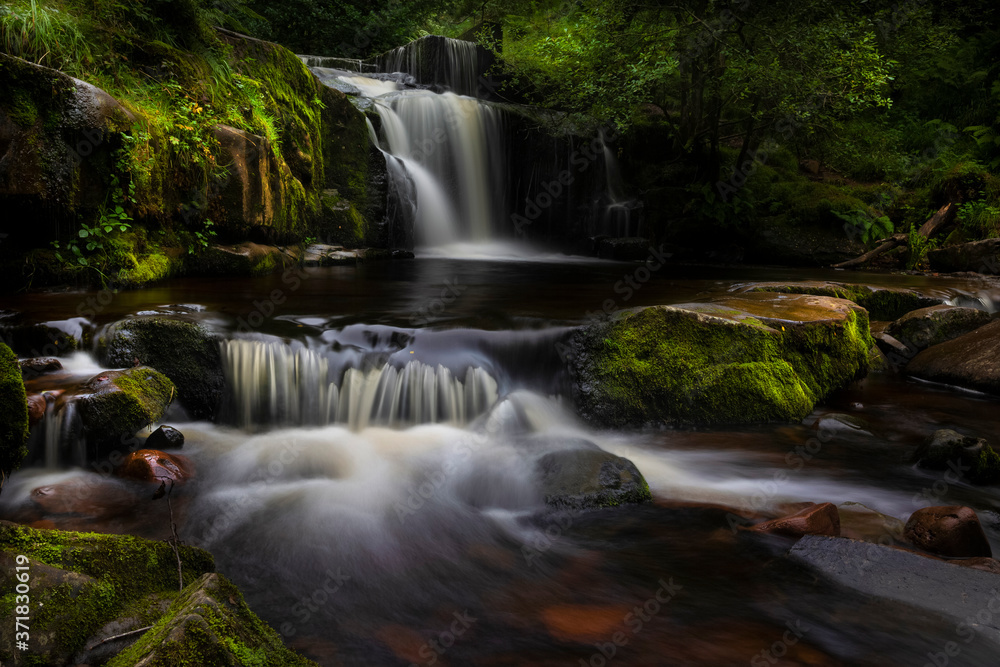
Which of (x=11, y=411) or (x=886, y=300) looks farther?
(x=886, y=300)

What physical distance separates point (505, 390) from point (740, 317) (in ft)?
6.90

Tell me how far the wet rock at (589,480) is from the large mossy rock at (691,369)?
1131 millimetres

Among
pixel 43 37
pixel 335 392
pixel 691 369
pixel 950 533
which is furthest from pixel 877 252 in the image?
pixel 43 37

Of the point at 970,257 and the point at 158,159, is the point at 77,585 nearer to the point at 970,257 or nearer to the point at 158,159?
the point at 158,159

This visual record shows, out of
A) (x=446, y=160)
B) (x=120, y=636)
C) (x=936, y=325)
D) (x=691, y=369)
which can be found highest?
(x=446, y=160)

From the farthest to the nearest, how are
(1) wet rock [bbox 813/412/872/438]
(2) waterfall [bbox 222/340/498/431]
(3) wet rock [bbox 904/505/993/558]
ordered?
(2) waterfall [bbox 222/340/498/431], (1) wet rock [bbox 813/412/872/438], (3) wet rock [bbox 904/505/993/558]

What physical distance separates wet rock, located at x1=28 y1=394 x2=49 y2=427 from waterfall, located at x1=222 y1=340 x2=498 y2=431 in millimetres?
1310

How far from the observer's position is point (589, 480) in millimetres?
3777

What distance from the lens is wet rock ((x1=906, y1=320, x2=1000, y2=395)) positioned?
5957mm

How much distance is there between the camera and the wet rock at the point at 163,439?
14.0 ft

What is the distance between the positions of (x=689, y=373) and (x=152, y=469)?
13.0ft

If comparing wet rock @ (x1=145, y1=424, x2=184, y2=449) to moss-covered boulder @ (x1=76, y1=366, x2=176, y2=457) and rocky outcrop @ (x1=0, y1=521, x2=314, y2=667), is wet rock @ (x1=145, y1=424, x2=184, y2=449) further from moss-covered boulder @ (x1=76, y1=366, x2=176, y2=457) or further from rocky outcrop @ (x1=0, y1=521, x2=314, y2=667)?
rocky outcrop @ (x1=0, y1=521, x2=314, y2=667)

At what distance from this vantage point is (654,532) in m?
3.43

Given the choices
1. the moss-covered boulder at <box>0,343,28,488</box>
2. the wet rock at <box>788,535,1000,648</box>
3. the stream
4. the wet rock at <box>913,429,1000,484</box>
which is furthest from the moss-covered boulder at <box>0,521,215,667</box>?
the wet rock at <box>913,429,1000,484</box>
